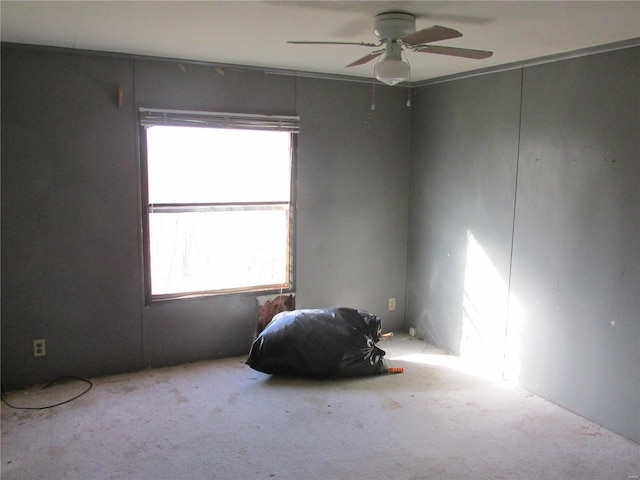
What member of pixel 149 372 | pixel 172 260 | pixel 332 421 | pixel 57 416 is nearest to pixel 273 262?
pixel 172 260

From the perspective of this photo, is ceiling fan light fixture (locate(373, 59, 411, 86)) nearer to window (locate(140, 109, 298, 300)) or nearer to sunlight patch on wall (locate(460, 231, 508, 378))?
window (locate(140, 109, 298, 300))

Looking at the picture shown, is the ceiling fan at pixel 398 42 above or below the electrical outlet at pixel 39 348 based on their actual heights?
above

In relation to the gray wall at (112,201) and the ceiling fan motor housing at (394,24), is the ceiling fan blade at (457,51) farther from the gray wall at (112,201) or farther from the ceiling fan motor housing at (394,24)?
the gray wall at (112,201)

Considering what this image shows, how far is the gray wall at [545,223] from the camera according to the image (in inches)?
120

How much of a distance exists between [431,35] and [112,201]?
2405 mm

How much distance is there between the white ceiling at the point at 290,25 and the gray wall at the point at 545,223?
327 mm

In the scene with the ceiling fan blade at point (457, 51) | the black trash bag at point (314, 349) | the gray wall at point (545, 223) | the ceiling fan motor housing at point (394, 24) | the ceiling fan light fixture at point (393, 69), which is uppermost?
the ceiling fan motor housing at point (394, 24)

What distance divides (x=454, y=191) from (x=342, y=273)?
115cm

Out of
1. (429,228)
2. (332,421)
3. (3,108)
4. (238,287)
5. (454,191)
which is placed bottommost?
(332,421)

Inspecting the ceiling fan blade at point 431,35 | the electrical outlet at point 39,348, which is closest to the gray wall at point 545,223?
the ceiling fan blade at point 431,35

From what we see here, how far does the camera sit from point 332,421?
321 cm

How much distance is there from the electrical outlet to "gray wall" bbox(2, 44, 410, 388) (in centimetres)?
3

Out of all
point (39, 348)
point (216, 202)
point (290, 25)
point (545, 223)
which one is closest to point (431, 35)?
point (290, 25)

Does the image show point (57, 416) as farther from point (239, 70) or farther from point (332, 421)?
point (239, 70)
